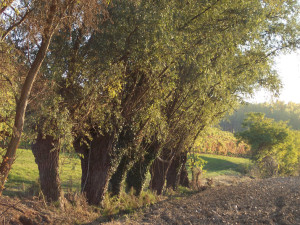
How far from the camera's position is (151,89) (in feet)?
32.8

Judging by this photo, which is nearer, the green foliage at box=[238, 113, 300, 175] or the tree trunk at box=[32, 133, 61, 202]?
the tree trunk at box=[32, 133, 61, 202]

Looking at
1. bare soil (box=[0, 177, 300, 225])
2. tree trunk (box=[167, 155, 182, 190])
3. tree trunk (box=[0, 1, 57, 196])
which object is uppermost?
tree trunk (box=[0, 1, 57, 196])

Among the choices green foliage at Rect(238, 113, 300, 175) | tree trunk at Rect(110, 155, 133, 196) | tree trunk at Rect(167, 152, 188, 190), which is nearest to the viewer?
tree trunk at Rect(110, 155, 133, 196)

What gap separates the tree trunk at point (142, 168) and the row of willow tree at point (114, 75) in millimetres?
38

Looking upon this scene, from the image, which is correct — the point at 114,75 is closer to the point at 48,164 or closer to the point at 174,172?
the point at 48,164

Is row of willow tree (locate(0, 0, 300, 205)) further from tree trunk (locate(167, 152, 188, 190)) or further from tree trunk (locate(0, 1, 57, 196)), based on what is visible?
tree trunk (locate(167, 152, 188, 190))

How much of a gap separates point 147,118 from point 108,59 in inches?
106

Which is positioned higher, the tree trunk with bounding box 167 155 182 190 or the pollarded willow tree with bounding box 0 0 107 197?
the pollarded willow tree with bounding box 0 0 107 197

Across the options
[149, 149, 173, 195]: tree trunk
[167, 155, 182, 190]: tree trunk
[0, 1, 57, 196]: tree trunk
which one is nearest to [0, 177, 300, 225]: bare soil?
[0, 1, 57, 196]: tree trunk

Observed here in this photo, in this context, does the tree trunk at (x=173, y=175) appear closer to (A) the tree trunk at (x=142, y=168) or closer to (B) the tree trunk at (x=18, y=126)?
(A) the tree trunk at (x=142, y=168)

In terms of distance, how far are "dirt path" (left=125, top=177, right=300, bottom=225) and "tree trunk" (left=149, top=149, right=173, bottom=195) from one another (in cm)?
142

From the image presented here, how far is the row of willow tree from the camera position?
6.95m

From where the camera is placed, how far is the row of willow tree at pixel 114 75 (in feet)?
22.8

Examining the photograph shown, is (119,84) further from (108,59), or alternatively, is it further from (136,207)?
(136,207)
